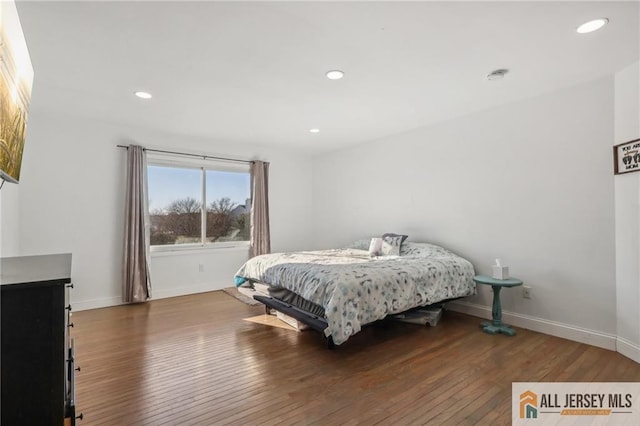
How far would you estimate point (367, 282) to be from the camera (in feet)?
9.19

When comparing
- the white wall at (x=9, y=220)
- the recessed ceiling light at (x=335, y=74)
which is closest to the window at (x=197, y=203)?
the white wall at (x=9, y=220)

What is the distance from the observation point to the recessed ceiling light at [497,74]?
2.72 metres

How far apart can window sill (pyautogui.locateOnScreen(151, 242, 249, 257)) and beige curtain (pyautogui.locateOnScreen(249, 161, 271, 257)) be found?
0.74 ft

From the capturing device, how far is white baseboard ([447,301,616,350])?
2.82 metres

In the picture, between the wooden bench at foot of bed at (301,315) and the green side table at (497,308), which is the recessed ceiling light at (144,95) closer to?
the wooden bench at foot of bed at (301,315)

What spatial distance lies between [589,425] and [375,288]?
155cm

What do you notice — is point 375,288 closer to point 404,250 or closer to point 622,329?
point 404,250

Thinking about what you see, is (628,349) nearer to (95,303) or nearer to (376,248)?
(376,248)

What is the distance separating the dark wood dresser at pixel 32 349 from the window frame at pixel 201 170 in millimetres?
3837

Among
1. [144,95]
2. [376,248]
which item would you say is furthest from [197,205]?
[376,248]

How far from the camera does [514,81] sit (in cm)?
293

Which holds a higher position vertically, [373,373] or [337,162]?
[337,162]

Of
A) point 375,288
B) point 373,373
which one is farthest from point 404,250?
point 373,373

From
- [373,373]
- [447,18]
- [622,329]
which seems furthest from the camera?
[622,329]
